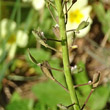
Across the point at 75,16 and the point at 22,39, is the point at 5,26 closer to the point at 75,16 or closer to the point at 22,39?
the point at 22,39

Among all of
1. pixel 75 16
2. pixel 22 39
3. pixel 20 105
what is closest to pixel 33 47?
pixel 22 39

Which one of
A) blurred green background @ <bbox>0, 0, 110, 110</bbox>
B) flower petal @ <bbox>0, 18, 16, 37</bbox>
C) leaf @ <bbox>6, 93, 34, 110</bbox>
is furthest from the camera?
flower petal @ <bbox>0, 18, 16, 37</bbox>

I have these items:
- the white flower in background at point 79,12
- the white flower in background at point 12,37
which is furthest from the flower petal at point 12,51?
the white flower in background at point 79,12

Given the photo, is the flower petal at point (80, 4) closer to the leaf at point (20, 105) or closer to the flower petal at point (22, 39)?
the flower petal at point (22, 39)

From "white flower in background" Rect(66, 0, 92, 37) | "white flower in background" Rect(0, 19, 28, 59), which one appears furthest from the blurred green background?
"white flower in background" Rect(66, 0, 92, 37)

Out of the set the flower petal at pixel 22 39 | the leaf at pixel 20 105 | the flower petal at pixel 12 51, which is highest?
the flower petal at pixel 22 39

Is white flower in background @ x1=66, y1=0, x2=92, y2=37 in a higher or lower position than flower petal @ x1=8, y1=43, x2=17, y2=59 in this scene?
higher

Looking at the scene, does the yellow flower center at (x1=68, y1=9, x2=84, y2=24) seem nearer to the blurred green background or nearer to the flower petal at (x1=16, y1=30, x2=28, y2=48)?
the blurred green background

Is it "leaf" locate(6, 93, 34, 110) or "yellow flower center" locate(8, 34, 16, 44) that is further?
"yellow flower center" locate(8, 34, 16, 44)
